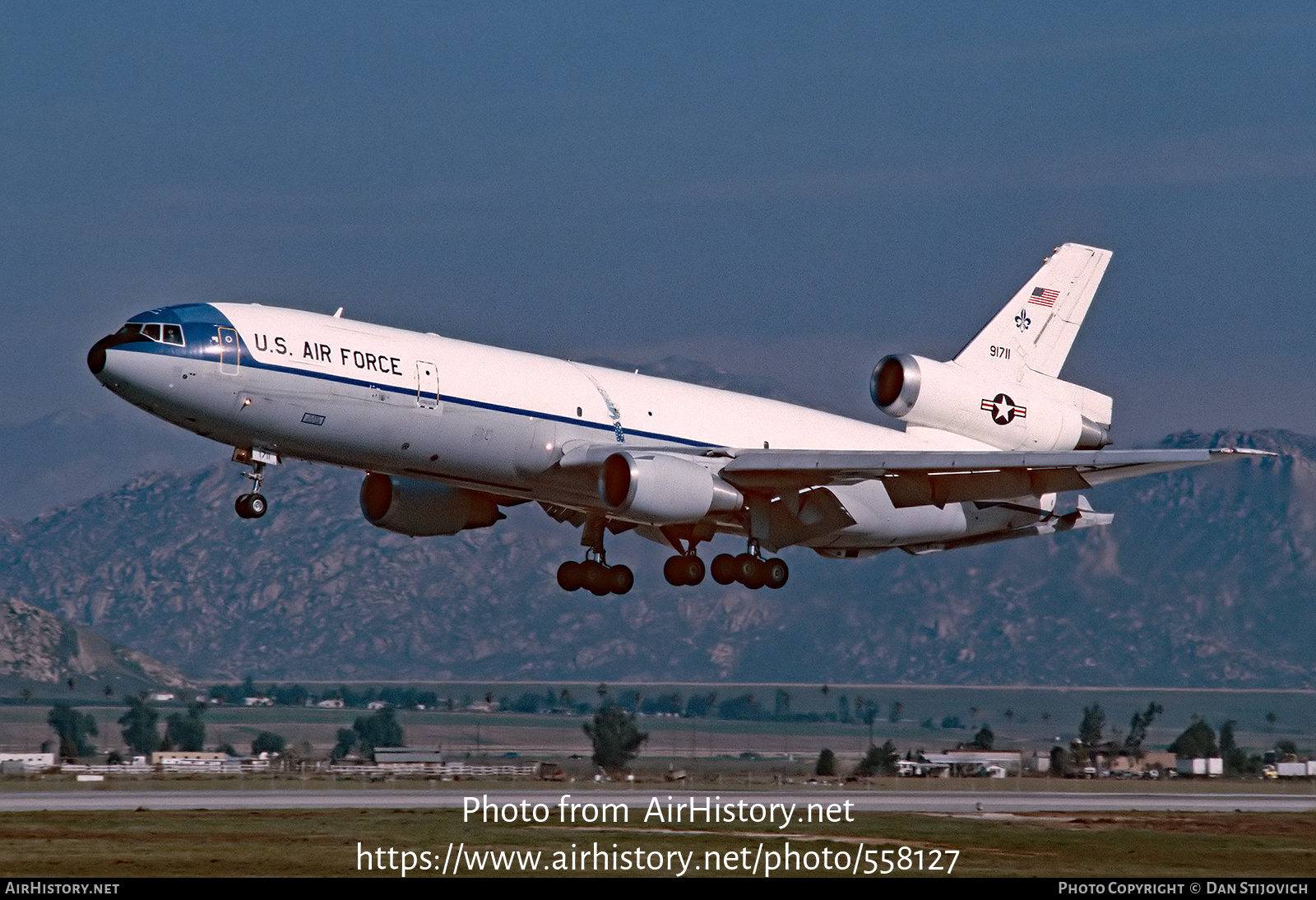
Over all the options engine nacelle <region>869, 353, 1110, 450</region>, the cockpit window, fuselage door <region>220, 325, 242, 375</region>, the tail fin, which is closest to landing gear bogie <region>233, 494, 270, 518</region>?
fuselage door <region>220, 325, 242, 375</region>

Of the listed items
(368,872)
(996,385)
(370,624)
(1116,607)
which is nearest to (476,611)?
(370,624)

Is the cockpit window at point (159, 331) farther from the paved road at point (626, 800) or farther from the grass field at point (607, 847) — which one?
the paved road at point (626, 800)

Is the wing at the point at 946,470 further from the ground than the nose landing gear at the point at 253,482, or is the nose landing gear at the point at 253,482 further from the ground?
the wing at the point at 946,470

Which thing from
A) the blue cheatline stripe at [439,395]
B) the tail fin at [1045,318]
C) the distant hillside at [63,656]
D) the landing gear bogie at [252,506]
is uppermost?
the tail fin at [1045,318]

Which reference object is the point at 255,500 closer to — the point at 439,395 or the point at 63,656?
the point at 439,395

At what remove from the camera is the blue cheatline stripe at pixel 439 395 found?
115 feet

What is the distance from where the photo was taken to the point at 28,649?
418ft

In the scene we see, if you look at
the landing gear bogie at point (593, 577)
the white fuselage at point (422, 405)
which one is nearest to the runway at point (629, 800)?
the landing gear bogie at point (593, 577)

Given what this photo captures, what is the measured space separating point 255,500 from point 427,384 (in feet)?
13.6

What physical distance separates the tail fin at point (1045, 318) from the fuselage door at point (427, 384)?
51.8 ft

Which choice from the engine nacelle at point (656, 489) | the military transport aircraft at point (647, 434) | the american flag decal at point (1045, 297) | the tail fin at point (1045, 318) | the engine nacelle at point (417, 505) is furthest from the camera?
the american flag decal at point (1045, 297)

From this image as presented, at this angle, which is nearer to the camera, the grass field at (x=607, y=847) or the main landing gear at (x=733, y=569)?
the grass field at (x=607, y=847)

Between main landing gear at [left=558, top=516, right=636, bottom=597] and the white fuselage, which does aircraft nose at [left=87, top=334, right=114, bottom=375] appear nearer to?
the white fuselage
